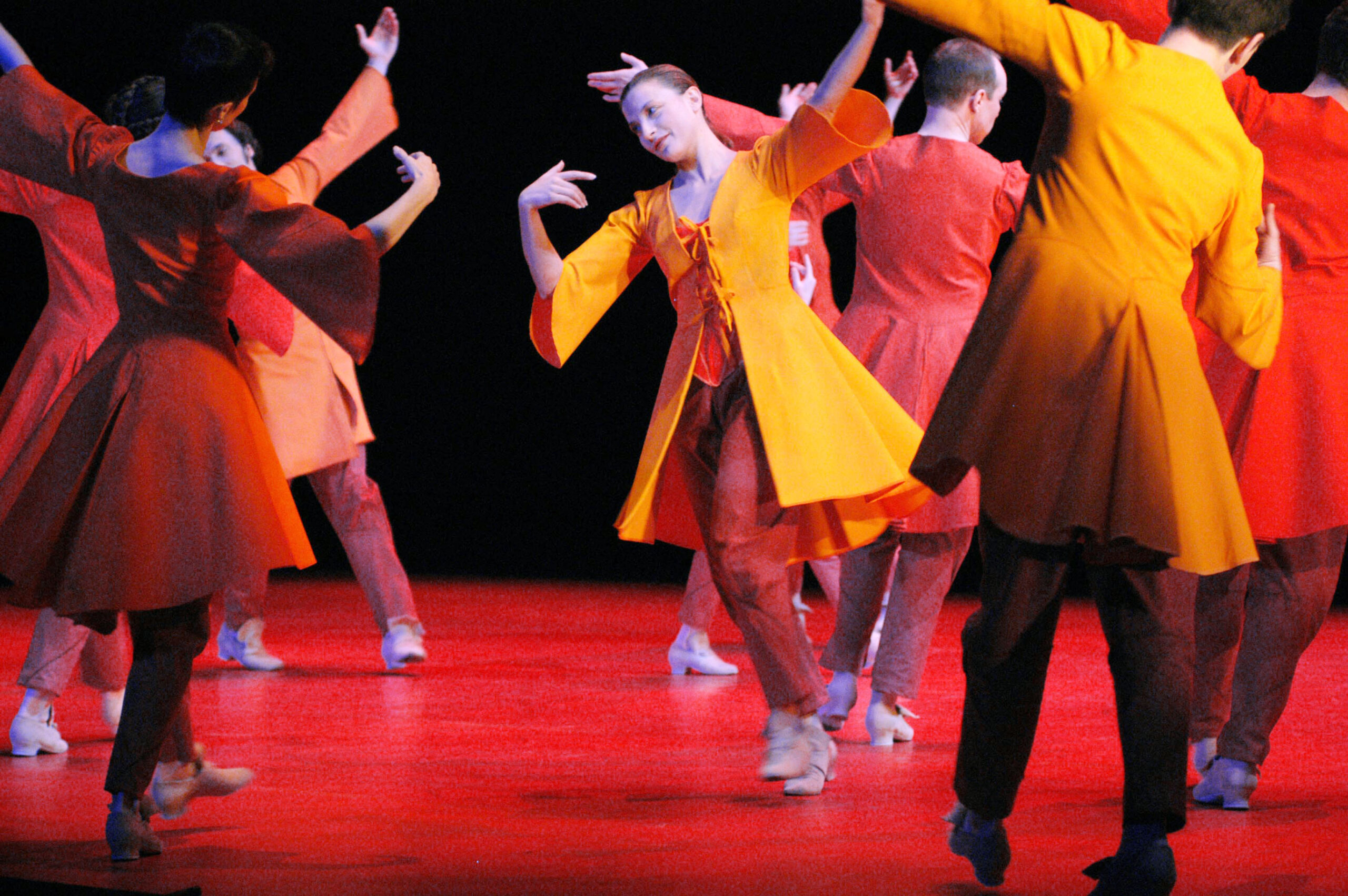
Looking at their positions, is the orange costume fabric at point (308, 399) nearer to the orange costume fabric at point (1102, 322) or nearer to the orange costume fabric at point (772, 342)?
the orange costume fabric at point (772, 342)

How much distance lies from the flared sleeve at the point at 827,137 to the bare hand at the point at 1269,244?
0.70 metres

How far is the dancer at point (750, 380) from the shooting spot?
2.68 meters

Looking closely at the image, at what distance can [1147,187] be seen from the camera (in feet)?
6.49

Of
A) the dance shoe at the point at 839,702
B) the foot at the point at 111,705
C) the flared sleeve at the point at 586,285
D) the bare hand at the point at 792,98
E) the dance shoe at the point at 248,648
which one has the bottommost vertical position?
the dance shoe at the point at 248,648

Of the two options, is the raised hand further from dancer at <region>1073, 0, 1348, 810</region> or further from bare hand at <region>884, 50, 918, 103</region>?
dancer at <region>1073, 0, 1348, 810</region>

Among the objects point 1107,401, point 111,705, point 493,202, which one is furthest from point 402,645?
point 493,202

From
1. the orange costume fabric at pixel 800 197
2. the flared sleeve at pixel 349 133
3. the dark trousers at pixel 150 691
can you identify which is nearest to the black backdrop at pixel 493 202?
the orange costume fabric at pixel 800 197

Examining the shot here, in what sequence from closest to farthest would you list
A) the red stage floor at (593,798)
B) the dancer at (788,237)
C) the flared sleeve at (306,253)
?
the red stage floor at (593,798) → the flared sleeve at (306,253) → the dancer at (788,237)

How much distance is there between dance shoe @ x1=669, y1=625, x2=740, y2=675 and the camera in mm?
4238

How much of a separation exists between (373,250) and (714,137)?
827mm

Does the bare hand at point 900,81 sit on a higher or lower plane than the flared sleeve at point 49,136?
lower

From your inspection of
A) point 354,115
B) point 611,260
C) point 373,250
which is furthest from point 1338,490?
point 354,115

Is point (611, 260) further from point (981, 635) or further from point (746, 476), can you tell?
point (981, 635)

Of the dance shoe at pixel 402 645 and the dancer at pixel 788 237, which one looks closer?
the dancer at pixel 788 237
